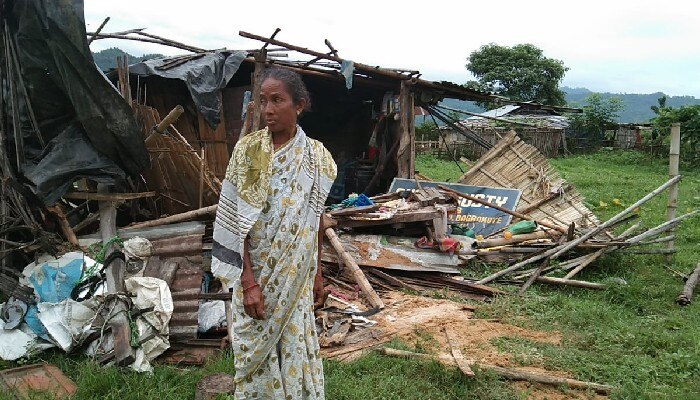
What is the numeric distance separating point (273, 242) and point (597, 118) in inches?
1076

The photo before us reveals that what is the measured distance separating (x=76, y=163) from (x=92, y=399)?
1.96 meters

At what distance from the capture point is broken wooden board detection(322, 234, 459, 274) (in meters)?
6.03

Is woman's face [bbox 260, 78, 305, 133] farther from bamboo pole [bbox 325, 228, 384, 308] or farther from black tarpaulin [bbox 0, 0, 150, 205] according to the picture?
bamboo pole [bbox 325, 228, 384, 308]

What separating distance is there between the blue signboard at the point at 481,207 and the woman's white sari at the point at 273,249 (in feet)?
17.5

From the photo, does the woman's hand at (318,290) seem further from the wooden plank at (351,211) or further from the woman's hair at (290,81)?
the wooden plank at (351,211)

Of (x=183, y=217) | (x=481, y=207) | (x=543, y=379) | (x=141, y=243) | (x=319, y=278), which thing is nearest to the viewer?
(x=319, y=278)

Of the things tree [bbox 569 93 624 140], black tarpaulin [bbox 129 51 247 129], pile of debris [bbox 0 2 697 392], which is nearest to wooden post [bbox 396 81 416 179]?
pile of debris [bbox 0 2 697 392]

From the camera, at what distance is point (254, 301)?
2162 mm

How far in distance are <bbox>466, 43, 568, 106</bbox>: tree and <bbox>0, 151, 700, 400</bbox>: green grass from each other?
2766 cm

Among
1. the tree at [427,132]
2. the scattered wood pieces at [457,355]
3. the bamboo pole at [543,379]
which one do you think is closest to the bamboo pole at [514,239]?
the scattered wood pieces at [457,355]

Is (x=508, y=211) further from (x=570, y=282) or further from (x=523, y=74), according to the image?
(x=523, y=74)

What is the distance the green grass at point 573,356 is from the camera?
11.2ft

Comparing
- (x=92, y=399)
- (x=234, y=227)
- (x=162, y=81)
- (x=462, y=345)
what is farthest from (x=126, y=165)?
(x=162, y=81)

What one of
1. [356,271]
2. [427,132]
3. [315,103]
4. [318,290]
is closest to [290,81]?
[318,290]
